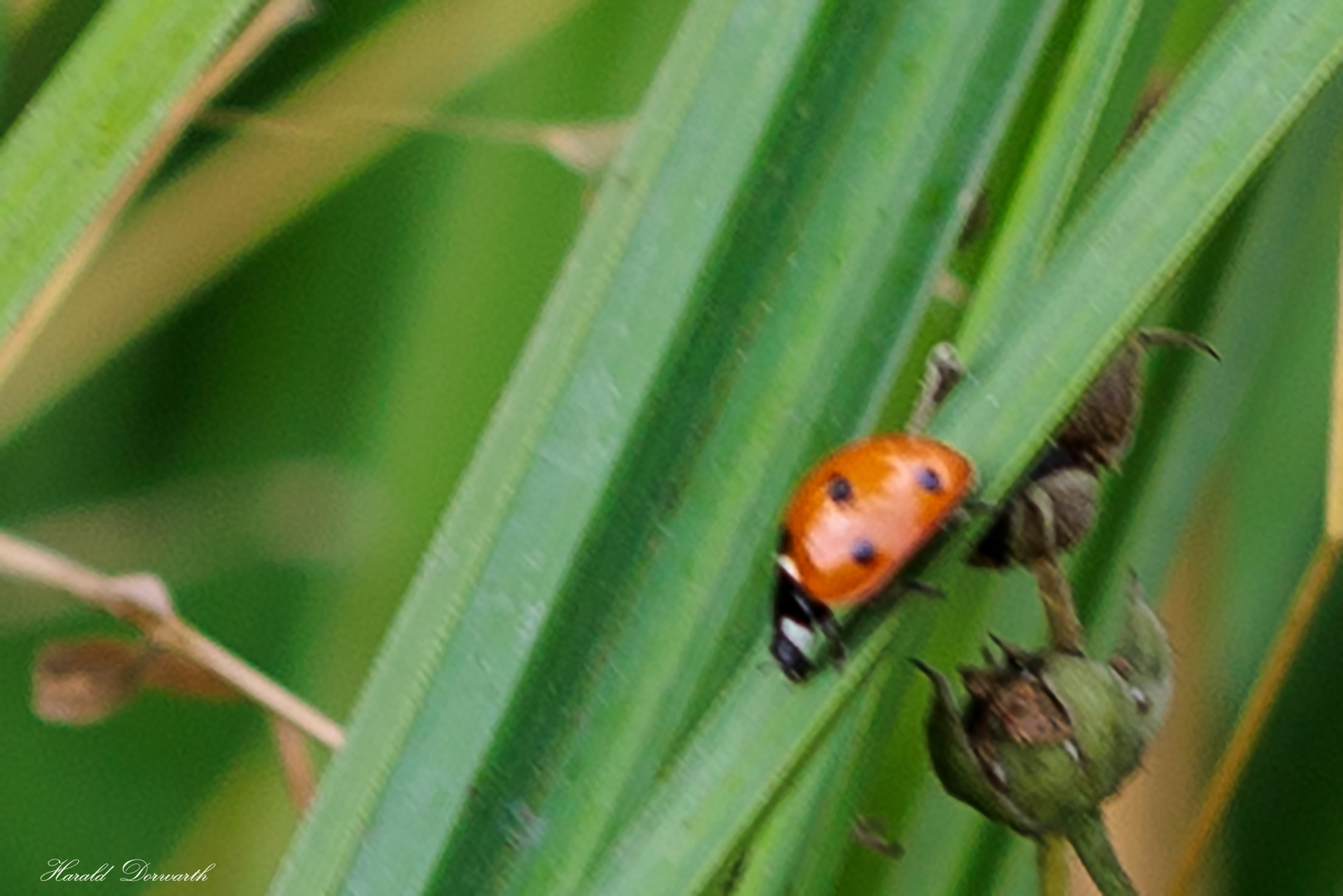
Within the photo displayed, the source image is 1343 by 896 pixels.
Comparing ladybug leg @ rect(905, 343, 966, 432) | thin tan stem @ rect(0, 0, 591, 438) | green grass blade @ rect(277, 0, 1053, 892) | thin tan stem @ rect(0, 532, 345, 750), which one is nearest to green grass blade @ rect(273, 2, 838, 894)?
green grass blade @ rect(277, 0, 1053, 892)

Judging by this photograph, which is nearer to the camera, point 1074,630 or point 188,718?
point 1074,630

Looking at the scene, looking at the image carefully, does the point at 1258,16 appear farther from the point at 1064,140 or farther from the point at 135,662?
the point at 135,662

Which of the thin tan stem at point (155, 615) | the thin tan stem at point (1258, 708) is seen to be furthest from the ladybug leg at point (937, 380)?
the thin tan stem at point (155, 615)

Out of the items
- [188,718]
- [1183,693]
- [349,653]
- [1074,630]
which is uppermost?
[1074,630]

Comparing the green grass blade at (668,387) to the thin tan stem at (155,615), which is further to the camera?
the thin tan stem at (155,615)

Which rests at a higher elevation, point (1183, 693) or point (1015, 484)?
point (1015, 484)

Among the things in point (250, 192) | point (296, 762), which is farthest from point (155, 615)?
point (250, 192)

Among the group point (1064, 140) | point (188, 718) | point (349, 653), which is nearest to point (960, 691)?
point (1064, 140)

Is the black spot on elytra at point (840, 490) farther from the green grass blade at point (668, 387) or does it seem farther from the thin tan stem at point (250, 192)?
the thin tan stem at point (250, 192)
